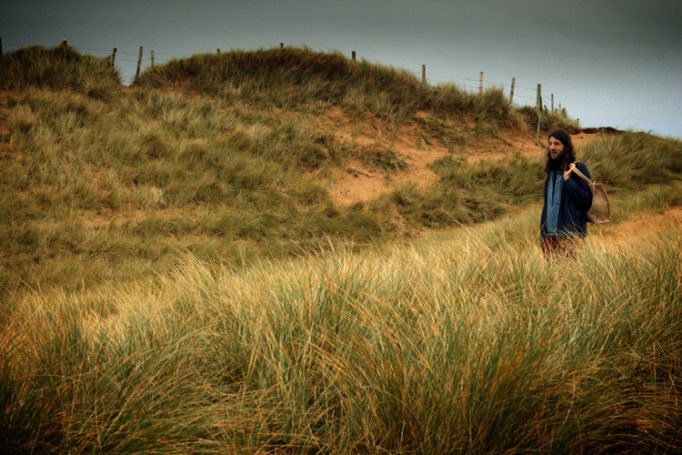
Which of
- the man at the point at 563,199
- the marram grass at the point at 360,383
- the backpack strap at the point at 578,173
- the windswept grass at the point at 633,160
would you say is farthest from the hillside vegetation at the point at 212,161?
the marram grass at the point at 360,383

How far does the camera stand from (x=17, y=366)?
2027 mm

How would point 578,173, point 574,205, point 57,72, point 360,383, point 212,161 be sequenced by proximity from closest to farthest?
point 360,383 < point 578,173 < point 574,205 < point 212,161 < point 57,72

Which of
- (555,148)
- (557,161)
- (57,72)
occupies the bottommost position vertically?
(557,161)

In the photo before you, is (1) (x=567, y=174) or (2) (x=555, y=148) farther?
(2) (x=555, y=148)

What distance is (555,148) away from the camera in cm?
466

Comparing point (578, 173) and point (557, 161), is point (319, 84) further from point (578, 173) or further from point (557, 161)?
point (578, 173)

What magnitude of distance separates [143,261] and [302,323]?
6.53 meters

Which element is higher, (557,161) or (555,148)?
(555,148)

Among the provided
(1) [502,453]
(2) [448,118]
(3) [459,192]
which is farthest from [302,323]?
(2) [448,118]

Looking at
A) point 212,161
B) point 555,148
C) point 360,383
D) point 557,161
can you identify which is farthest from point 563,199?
point 212,161

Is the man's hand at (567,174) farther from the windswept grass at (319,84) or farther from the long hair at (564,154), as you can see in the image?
the windswept grass at (319,84)

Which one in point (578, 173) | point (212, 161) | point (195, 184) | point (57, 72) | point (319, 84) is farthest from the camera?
point (319, 84)

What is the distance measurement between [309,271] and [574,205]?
9.74 feet

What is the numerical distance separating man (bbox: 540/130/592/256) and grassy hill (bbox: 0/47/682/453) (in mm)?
284
